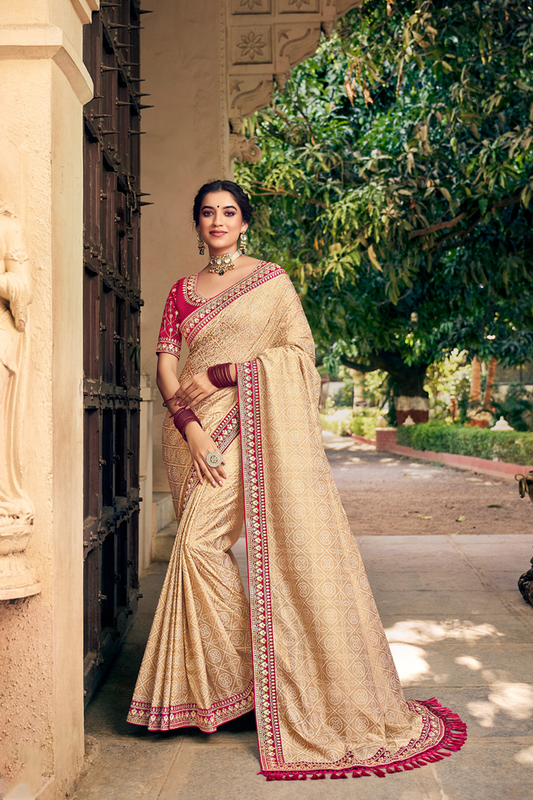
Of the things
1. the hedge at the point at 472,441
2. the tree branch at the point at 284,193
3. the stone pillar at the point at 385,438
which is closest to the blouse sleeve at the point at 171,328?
the tree branch at the point at 284,193

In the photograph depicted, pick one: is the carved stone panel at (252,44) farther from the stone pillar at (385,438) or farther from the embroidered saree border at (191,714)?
the stone pillar at (385,438)

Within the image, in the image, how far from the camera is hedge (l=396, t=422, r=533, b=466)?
13.1 m

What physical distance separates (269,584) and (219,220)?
52.2 inches

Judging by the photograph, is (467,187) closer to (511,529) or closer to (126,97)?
(511,529)

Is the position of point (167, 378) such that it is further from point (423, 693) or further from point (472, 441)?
point (472, 441)

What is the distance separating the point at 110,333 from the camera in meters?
3.09

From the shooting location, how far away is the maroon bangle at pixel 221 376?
2650 millimetres

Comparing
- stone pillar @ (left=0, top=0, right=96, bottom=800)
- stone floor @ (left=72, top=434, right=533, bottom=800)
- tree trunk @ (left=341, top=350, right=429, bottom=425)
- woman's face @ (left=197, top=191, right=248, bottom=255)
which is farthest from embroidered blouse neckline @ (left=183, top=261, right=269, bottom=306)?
tree trunk @ (left=341, top=350, right=429, bottom=425)

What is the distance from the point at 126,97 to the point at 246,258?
1211 millimetres

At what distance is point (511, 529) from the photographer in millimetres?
7652

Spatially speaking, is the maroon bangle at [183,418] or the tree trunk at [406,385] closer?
the maroon bangle at [183,418]

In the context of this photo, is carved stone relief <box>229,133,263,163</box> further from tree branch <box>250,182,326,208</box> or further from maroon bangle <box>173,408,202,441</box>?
maroon bangle <box>173,408,202,441</box>

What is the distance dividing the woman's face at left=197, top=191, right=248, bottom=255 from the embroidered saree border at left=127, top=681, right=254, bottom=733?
1580 millimetres

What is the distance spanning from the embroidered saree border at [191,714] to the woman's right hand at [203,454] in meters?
0.71
